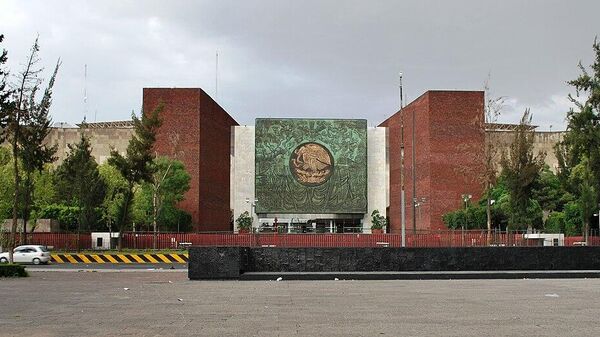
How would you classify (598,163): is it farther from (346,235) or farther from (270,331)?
(346,235)

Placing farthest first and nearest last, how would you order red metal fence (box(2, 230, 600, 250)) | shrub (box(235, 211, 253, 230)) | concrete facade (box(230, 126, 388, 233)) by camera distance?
Result: concrete facade (box(230, 126, 388, 233))
shrub (box(235, 211, 253, 230))
red metal fence (box(2, 230, 600, 250))

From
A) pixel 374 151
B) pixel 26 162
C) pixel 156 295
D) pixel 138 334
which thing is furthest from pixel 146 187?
pixel 138 334

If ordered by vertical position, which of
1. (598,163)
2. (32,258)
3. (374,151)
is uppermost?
(374,151)

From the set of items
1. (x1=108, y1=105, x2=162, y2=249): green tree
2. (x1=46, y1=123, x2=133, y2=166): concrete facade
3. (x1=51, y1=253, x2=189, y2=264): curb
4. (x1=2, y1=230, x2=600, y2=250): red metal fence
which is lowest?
(x1=51, y1=253, x2=189, y2=264): curb

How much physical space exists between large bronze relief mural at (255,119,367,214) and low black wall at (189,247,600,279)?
60.3m

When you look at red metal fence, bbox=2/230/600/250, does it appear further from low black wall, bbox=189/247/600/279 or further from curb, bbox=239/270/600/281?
curb, bbox=239/270/600/281

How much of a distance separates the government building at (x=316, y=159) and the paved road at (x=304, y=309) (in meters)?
53.5

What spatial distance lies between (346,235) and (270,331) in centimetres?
3912

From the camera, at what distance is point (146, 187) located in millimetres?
62094

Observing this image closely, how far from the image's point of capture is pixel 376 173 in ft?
286

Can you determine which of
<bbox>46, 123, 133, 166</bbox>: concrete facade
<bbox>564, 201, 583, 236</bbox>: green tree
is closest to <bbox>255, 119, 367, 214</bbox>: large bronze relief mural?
<bbox>46, 123, 133, 166</bbox>: concrete facade

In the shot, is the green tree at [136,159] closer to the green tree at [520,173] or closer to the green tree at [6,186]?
the green tree at [6,186]

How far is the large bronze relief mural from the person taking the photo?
3290 inches

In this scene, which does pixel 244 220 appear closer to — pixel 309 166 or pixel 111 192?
pixel 309 166
